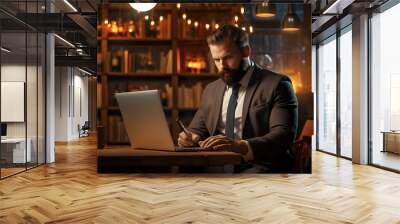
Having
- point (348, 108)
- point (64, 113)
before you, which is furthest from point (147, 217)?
point (64, 113)

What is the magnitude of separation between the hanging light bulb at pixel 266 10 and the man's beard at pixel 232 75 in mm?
960

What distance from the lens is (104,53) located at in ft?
23.3

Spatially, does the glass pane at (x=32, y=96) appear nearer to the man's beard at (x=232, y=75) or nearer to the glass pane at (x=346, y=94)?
the man's beard at (x=232, y=75)

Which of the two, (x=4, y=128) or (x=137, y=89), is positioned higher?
(x=137, y=89)

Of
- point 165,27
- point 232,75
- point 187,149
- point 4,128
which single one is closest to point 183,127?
point 187,149

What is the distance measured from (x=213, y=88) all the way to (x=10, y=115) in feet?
12.7

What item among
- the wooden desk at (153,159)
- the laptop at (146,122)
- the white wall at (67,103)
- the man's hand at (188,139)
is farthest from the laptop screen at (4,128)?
the white wall at (67,103)

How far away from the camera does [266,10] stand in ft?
22.9

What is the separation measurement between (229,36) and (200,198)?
2574 millimetres

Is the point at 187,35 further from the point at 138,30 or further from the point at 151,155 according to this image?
the point at 151,155

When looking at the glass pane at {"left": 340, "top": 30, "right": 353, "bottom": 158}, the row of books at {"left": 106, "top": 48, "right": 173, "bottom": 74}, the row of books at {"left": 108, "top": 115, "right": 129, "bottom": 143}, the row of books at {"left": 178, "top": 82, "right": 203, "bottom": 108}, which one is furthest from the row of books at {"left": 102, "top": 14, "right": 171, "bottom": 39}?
the glass pane at {"left": 340, "top": 30, "right": 353, "bottom": 158}

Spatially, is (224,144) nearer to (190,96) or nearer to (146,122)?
(190,96)

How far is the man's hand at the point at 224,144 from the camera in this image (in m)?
6.42

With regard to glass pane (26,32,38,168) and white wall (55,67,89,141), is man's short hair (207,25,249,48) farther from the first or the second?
white wall (55,67,89,141)
